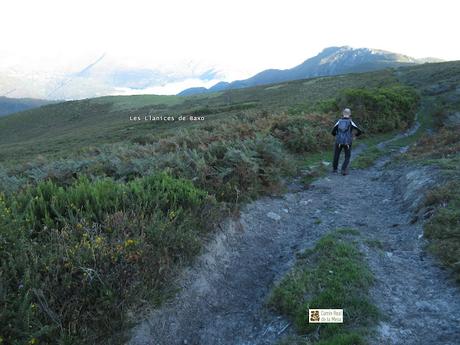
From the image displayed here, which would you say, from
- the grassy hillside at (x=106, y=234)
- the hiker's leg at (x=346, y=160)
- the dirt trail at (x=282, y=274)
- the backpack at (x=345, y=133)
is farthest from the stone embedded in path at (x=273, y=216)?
the backpack at (x=345, y=133)

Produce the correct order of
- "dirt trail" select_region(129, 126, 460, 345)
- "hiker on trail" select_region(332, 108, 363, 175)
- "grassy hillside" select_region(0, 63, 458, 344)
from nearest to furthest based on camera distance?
"grassy hillside" select_region(0, 63, 458, 344), "dirt trail" select_region(129, 126, 460, 345), "hiker on trail" select_region(332, 108, 363, 175)

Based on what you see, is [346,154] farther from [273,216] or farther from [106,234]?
[106,234]

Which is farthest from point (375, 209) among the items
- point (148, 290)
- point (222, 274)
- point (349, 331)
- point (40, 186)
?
point (40, 186)

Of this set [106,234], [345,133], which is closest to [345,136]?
[345,133]

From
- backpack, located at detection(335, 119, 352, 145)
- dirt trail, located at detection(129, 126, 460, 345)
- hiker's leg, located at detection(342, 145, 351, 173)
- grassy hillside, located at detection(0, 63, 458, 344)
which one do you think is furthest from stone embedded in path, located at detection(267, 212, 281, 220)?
backpack, located at detection(335, 119, 352, 145)

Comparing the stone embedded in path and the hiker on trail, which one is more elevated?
the hiker on trail

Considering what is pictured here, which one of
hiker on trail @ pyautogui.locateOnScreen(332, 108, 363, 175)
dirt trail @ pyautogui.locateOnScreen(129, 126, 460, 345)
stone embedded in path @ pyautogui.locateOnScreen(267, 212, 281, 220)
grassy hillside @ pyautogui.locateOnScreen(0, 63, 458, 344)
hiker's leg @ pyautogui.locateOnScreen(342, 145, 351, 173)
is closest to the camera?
grassy hillside @ pyautogui.locateOnScreen(0, 63, 458, 344)

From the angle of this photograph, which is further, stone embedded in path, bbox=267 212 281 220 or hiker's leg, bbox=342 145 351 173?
hiker's leg, bbox=342 145 351 173

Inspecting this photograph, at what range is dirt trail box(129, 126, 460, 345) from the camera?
4.88 meters

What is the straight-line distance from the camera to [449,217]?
6.94m

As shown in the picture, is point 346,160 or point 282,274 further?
point 346,160

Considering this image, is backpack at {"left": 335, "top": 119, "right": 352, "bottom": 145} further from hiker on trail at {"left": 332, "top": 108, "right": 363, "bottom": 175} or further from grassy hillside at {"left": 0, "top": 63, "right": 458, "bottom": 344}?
grassy hillside at {"left": 0, "top": 63, "right": 458, "bottom": 344}

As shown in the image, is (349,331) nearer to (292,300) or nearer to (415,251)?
(292,300)

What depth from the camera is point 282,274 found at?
21.2ft
